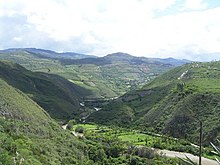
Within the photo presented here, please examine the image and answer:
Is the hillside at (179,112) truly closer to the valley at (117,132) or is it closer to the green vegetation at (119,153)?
the valley at (117,132)

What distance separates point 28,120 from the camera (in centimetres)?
9938

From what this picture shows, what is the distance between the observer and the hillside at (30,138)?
226ft

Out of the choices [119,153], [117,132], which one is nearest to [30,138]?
[119,153]

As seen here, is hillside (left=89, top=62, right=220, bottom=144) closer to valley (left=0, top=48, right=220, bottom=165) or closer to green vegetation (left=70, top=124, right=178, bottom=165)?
valley (left=0, top=48, right=220, bottom=165)

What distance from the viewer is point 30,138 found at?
86375 mm

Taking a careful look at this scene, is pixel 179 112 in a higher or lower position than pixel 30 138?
higher

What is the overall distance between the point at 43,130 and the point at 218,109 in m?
68.4

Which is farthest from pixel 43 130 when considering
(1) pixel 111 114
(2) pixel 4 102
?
(1) pixel 111 114

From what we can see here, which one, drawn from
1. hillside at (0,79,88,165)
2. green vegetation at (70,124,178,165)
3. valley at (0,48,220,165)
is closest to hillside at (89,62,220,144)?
valley at (0,48,220,165)

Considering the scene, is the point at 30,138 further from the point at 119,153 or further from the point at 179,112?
the point at 179,112

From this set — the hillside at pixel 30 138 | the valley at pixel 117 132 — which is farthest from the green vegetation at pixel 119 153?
the hillside at pixel 30 138

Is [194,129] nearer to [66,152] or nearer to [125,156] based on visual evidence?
[125,156]

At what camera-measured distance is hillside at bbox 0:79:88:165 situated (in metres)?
68.8

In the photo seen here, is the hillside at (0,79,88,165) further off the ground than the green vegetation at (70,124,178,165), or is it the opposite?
the hillside at (0,79,88,165)
